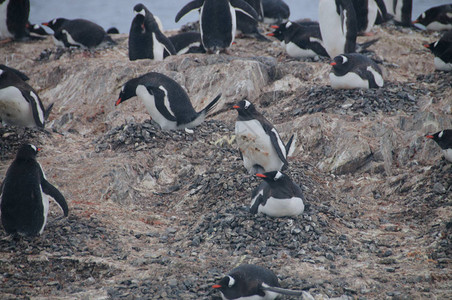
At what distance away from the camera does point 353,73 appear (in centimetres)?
775

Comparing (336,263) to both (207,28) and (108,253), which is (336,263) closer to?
(108,253)

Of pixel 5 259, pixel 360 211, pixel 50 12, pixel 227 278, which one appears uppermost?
pixel 227 278

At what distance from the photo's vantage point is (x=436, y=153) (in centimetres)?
696

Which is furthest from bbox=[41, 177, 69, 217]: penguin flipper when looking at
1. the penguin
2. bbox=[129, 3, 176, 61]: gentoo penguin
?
the penguin

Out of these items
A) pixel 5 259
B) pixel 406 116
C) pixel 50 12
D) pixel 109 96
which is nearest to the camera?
pixel 5 259

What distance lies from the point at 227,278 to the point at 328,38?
6.33 metres

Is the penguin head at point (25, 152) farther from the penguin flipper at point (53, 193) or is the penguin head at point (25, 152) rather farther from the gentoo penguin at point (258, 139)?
the gentoo penguin at point (258, 139)

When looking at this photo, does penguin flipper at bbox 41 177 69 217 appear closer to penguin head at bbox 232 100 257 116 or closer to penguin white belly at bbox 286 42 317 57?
penguin head at bbox 232 100 257 116

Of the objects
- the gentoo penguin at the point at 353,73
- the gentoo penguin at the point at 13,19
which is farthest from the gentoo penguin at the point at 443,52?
the gentoo penguin at the point at 13,19

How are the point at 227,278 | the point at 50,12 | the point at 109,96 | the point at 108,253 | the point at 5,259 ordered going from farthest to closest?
the point at 50,12
the point at 109,96
the point at 108,253
the point at 5,259
the point at 227,278

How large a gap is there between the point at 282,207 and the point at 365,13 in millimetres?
6605

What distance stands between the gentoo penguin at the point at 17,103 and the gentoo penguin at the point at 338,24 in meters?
4.78

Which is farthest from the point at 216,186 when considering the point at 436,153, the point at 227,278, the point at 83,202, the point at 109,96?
the point at 109,96

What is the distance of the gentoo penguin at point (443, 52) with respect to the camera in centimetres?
862
